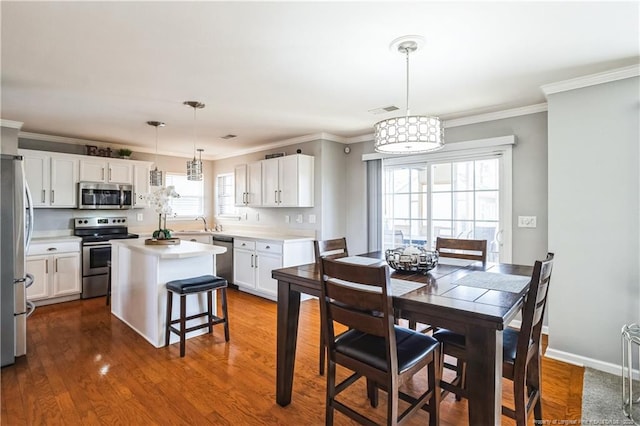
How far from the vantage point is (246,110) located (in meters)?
3.61

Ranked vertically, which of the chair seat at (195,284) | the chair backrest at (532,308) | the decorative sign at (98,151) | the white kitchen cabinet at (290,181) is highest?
the decorative sign at (98,151)

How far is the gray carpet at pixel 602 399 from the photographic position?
2.04 meters

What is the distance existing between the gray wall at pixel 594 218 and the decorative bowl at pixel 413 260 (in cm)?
144

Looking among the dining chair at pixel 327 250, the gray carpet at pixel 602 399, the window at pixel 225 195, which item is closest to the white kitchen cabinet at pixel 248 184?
the window at pixel 225 195

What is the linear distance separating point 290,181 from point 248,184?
1.07 meters

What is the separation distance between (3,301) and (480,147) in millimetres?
4567

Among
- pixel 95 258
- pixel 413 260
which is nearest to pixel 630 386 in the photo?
pixel 413 260

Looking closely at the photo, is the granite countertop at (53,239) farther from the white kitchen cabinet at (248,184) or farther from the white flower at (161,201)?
the white kitchen cabinet at (248,184)

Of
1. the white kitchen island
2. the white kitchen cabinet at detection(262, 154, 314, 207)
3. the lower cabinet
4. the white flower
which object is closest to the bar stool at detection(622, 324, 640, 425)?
the white kitchen island

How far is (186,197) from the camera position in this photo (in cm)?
645

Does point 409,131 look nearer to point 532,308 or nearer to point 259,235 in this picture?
point 532,308

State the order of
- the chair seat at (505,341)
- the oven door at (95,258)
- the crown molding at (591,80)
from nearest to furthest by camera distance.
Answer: the chair seat at (505,341)
the crown molding at (591,80)
the oven door at (95,258)

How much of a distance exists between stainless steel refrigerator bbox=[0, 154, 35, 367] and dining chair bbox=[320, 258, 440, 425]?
255 cm

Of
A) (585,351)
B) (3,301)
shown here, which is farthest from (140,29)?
(585,351)
